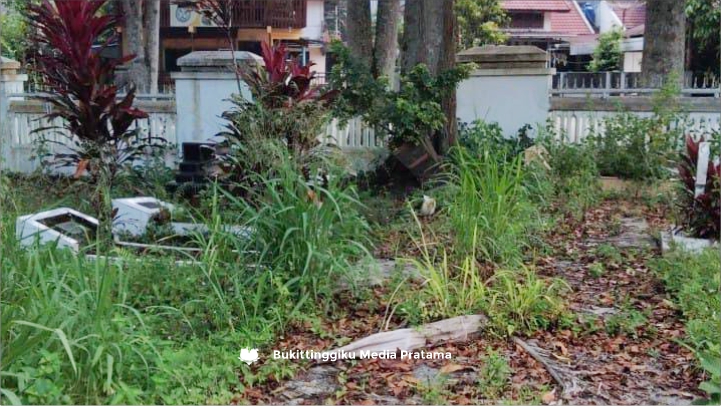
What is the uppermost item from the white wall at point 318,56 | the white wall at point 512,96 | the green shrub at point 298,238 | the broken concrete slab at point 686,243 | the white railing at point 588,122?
the white wall at point 318,56

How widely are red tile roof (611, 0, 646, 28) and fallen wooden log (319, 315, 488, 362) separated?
13.8 metres

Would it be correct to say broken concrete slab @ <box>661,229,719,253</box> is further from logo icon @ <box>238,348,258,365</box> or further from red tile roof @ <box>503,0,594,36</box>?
red tile roof @ <box>503,0,594,36</box>

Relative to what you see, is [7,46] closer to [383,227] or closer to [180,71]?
[180,71]

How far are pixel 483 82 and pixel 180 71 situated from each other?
310cm

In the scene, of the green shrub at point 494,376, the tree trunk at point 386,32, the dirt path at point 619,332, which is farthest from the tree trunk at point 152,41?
the green shrub at point 494,376

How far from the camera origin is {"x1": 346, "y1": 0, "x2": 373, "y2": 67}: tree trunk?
10773 millimetres

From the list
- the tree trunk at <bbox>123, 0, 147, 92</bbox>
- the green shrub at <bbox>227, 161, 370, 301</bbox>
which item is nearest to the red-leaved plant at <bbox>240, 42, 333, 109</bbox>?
the green shrub at <bbox>227, 161, 370, 301</bbox>

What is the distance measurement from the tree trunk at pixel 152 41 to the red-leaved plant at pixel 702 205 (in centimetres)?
589

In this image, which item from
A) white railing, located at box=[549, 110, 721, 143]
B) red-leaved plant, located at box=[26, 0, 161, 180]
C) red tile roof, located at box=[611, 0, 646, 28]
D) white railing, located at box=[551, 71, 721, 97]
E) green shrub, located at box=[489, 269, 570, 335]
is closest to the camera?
green shrub, located at box=[489, 269, 570, 335]

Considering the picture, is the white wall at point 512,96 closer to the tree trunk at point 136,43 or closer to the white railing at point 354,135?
the white railing at point 354,135

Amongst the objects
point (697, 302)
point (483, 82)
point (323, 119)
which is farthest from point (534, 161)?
point (697, 302)

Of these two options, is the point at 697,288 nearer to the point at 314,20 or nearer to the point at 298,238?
the point at 298,238

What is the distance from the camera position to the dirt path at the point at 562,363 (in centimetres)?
290

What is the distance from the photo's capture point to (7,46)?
759 centimetres
